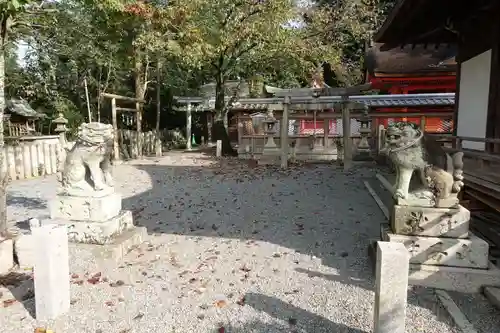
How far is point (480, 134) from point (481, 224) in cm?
217

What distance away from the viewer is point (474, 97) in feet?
23.4

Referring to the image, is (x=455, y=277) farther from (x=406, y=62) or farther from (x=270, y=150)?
(x=406, y=62)

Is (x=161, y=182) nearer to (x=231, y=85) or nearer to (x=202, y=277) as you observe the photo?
(x=202, y=277)

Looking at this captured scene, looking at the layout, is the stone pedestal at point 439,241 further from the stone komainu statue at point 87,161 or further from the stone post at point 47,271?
the stone komainu statue at point 87,161

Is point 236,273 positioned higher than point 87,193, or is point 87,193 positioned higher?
point 87,193

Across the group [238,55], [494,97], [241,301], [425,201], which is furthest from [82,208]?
[238,55]

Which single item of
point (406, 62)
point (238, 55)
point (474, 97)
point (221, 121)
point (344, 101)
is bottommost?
point (221, 121)

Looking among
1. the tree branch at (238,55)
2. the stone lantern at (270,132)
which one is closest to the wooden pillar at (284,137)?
the stone lantern at (270,132)

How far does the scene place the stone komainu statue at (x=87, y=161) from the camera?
470 centimetres

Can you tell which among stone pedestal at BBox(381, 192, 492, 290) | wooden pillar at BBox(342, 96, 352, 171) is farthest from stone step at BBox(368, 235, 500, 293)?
wooden pillar at BBox(342, 96, 352, 171)

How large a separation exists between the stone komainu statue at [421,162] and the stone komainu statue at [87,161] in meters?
3.51

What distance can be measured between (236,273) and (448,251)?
2.29 m

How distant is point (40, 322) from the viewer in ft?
10.5

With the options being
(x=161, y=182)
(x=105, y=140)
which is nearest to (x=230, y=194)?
(x=161, y=182)
